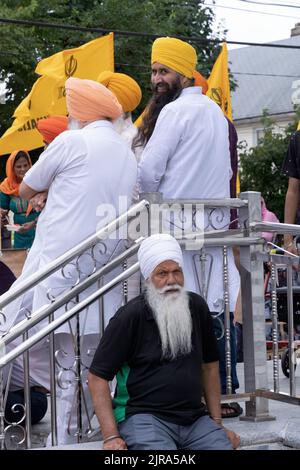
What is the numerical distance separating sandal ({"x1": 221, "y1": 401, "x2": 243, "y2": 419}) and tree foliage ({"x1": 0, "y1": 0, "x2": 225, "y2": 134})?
16.8 meters

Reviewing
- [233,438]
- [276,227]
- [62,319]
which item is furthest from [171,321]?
[276,227]

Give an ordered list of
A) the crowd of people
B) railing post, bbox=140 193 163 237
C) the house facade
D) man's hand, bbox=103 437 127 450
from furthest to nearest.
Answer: the house facade
railing post, bbox=140 193 163 237
the crowd of people
man's hand, bbox=103 437 127 450

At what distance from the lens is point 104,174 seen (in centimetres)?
569

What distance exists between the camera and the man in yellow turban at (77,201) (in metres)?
5.60

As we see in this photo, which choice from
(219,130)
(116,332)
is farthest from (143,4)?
(116,332)

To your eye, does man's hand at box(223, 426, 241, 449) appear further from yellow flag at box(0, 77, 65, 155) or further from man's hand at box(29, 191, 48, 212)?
yellow flag at box(0, 77, 65, 155)

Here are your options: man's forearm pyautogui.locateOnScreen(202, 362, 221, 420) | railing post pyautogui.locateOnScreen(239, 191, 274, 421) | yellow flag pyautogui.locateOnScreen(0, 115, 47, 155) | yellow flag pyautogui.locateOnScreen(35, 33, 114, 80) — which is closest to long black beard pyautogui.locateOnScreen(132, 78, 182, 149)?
railing post pyautogui.locateOnScreen(239, 191, 274, 421)

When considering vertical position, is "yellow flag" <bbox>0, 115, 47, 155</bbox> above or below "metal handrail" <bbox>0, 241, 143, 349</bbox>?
above

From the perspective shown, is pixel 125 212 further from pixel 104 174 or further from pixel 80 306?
pixel 80 306

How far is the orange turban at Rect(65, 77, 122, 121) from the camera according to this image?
5734mm

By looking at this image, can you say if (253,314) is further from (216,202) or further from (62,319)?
(62,319)

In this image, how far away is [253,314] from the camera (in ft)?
19.5

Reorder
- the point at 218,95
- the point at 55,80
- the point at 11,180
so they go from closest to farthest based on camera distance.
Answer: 1. the point at 11,180
2. the point at 218,95
3. the point at 55,80

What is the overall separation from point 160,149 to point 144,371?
1.56m
